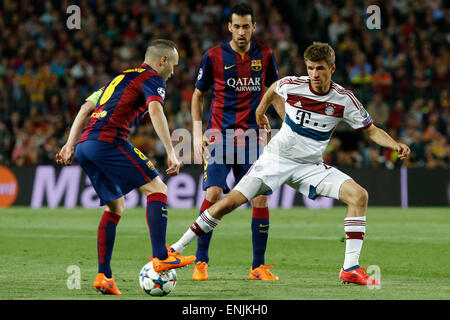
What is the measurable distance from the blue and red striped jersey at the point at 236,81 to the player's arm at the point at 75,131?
5.93 feet

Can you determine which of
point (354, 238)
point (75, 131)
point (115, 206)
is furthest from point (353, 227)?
point (75, 131)

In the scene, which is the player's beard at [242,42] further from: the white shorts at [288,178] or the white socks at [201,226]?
the white socks at [201,226]

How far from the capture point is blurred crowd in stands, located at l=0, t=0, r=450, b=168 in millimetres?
19250

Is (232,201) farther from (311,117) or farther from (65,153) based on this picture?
(65,153)

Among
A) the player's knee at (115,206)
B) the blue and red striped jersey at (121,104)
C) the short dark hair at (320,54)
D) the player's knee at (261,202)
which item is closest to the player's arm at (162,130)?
the blue and red striped jersey at (121,104)

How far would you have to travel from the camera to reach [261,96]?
844 cm

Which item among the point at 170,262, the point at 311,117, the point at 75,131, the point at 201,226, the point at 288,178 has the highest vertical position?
the point at 311,117

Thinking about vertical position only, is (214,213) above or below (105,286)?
above

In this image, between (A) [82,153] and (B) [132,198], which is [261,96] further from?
(B) [132,198]

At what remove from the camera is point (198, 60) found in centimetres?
2136

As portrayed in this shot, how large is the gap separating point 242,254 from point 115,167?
374 centimetres

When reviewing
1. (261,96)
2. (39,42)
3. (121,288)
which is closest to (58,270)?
(121,288)

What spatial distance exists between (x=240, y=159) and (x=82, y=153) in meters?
2.08

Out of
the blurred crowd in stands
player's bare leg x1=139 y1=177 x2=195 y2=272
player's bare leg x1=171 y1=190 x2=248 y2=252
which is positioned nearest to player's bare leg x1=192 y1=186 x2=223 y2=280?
player's bare leg x1=171 y1=190 x2=248 y2=252
